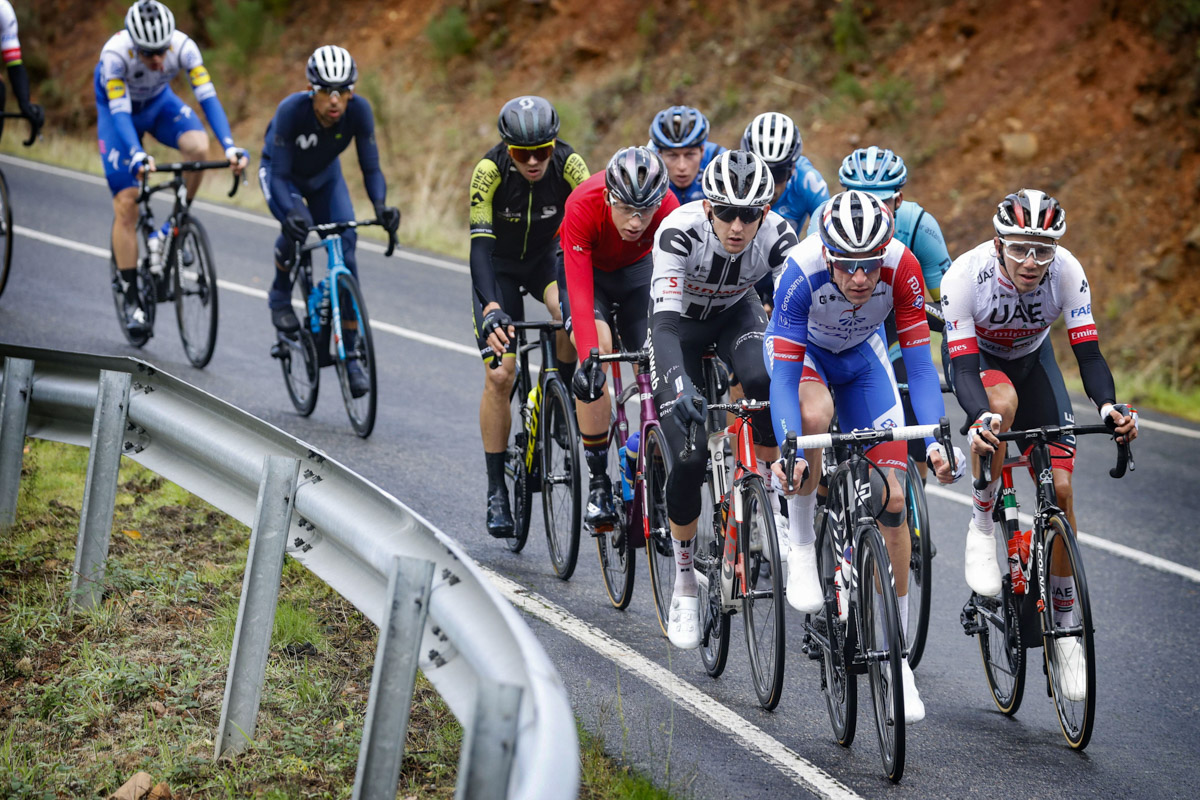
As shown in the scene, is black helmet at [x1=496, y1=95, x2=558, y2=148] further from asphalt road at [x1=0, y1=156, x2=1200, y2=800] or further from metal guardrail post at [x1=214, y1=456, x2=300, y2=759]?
metal guardrail post at [x1=214, y1=456, x2=300, y2=759]

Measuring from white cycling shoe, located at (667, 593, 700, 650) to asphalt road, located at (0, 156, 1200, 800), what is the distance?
16 centimetres

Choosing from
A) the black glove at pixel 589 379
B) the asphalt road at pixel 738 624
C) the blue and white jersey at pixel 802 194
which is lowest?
the asphalt road at pixel 738 624

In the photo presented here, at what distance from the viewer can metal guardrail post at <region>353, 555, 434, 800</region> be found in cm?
296

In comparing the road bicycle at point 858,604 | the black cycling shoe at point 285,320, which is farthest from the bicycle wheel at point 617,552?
the black cycling shoe at point 285,320

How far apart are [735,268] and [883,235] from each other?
895 millimetres

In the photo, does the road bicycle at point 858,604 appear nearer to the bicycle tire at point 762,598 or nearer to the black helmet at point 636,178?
the bicycle tire at point 762,598

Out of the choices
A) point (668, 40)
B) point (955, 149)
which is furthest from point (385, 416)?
point (668, 40)

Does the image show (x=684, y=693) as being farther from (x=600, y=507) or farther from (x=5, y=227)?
(x=5, y=227)

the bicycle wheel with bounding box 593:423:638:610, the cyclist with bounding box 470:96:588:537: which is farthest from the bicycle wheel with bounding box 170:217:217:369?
the bicycle wheel with bounding box 593:423:638:610

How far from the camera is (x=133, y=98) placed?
965 cm

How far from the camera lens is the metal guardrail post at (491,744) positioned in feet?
7.54

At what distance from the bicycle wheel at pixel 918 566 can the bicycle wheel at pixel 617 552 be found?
1.36 metres

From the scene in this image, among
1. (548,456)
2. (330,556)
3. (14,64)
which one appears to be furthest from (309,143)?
(330,556)

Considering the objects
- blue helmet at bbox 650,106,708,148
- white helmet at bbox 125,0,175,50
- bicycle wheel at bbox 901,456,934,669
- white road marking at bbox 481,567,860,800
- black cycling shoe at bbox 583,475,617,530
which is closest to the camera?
white road marking at bbox 481,567,860,800
